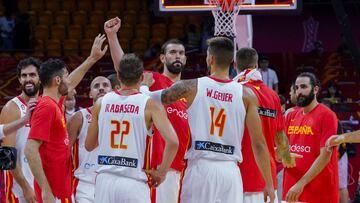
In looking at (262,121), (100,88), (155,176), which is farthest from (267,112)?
(100,88)

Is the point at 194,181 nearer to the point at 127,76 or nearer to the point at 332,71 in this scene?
the point at 127,76

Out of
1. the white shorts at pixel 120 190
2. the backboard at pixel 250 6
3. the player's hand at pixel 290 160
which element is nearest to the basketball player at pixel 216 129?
the white shorts at pixel 120 190

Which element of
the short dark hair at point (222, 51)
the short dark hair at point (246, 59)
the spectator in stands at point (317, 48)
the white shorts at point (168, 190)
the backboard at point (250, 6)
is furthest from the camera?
the spectator in stands at point (317, 48)

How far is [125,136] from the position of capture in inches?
286

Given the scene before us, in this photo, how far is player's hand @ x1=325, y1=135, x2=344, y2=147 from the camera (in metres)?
9.01

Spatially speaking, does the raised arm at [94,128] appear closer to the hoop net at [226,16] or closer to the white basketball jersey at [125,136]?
the white basketball jersey at [125,136]

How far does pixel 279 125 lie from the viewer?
8695 mm

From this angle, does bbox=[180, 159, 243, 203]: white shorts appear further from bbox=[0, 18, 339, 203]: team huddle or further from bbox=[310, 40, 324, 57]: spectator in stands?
bbox=[310, 40, 324, 57]: spectator in stands

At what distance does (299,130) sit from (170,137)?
9.42 ft

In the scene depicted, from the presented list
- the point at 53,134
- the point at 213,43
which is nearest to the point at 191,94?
the point at 213,43

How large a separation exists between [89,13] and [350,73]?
6.90m

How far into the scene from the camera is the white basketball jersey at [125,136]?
286 inches

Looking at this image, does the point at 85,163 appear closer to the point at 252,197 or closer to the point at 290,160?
the point at 252,197

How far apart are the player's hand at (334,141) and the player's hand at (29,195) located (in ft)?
10.6
